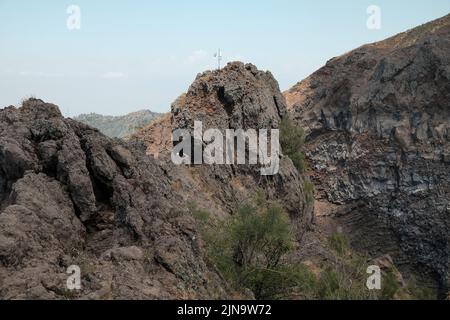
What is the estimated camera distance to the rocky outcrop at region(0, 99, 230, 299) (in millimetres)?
10758

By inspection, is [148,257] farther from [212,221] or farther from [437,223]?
[437,223]

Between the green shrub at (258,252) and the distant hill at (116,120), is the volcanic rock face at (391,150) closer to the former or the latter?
the green shrub at (258,252)

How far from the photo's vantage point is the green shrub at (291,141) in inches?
1578

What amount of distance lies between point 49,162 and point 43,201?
6.30 feet

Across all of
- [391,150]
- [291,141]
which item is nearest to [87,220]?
[291,141]

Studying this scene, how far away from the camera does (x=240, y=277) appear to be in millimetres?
18609

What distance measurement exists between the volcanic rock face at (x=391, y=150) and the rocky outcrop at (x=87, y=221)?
109 ft

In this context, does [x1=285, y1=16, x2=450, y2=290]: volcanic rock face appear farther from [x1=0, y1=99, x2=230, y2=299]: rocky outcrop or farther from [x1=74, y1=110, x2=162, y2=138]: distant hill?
[x1=74, y1=110, x2=162, y2=138]: distant hill

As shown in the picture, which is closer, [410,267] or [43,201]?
[43,201]

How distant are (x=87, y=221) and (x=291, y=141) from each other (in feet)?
92.8

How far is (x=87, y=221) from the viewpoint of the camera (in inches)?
548

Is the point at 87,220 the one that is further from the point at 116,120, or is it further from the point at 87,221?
the point at 116,120

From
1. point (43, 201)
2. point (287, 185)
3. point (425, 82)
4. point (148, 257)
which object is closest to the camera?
point (148, 257)

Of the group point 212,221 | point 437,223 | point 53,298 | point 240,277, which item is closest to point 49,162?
point 53,298
